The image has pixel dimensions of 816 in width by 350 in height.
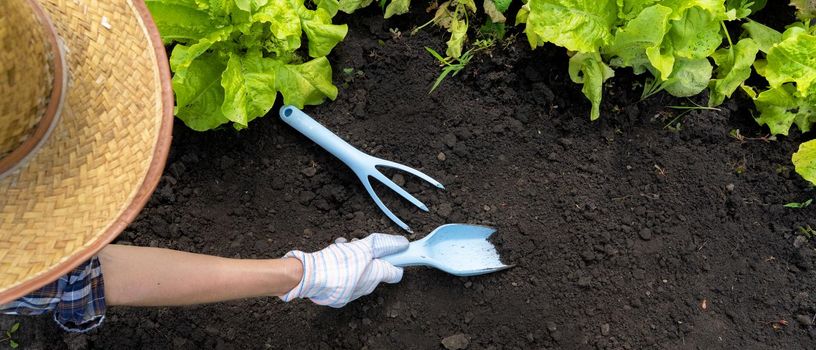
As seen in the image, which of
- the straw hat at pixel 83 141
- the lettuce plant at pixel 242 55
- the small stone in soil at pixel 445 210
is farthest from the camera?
the small stone in soil at pixel 445 210

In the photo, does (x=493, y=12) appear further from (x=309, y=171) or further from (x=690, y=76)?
(x=309, y=171)

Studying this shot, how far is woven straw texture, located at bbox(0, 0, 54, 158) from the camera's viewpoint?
34.6 inches

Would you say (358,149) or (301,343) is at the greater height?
(358,149)

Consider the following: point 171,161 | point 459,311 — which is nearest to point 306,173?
point 171,161

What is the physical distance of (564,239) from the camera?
1928mm

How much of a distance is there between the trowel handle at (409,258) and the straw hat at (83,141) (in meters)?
0.92

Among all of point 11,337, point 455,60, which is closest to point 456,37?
point 455,60

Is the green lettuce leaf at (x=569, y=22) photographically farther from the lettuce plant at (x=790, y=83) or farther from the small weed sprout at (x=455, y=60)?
the lettuce plant at (x=790, y=83)

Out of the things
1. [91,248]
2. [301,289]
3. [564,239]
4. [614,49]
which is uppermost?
[91,248]

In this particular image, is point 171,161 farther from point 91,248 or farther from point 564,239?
point 564,239

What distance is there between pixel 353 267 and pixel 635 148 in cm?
100

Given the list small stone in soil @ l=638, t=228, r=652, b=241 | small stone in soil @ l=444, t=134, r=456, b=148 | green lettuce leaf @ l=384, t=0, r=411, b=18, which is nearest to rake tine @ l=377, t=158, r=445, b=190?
small stone in soil @ l=444, t=134, r=456, b=148

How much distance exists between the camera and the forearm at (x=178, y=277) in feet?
4.71

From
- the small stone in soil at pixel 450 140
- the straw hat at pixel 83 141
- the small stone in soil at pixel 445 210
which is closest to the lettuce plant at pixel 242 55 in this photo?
the small stone in soil at pixel 450 140
